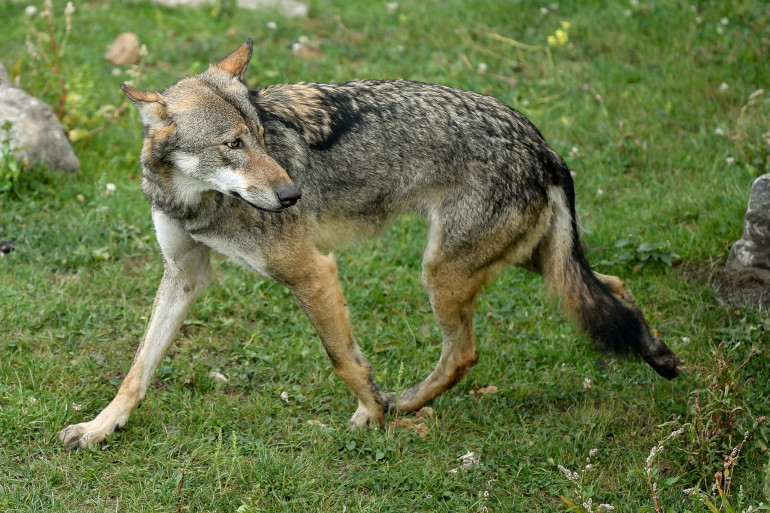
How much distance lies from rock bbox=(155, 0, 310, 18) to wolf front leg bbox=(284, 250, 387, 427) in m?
6.06

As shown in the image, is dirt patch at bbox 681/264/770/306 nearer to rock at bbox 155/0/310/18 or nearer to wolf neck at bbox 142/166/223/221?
wolf neck at bbox 142/166/223/221

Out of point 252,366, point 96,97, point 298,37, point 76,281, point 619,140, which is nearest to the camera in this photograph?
point 252,366

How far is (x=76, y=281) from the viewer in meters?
6.03

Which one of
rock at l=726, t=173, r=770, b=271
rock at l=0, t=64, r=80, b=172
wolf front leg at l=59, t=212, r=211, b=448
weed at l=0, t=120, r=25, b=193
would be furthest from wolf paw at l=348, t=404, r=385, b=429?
rock at l=0, t=64, r=80, b=172

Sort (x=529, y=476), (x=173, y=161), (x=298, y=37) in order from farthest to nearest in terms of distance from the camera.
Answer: (x=298, y=37) → (x=529, y=476) → (x=173, y=161)

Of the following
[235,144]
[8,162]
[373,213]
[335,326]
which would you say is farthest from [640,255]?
[8,162]

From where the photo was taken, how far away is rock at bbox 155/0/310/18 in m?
9.97

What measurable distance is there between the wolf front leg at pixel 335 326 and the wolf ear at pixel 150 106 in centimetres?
102

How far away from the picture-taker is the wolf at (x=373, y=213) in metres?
4.53

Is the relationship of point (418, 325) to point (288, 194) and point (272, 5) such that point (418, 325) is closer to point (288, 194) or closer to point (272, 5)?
point (288, 194)

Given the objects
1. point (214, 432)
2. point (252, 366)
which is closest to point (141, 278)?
point (252, 366)

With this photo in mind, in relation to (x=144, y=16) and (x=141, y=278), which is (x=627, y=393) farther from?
(x=144, y=16)

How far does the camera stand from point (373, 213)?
16.4ft

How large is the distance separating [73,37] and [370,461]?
6884mm
